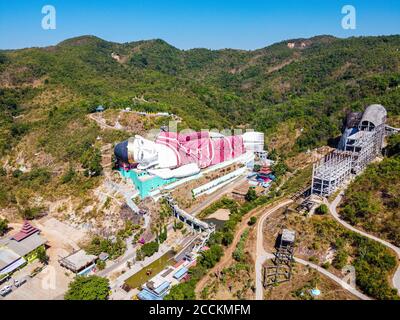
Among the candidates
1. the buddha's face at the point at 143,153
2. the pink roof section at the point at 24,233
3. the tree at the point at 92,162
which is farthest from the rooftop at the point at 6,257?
the buddha's face at the point at 143,153

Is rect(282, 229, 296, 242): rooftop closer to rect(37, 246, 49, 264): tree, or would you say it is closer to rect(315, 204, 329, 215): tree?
rect(315, 204, 329, 215): tree

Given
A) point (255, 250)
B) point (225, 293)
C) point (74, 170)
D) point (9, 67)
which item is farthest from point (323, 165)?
point (9, 67)

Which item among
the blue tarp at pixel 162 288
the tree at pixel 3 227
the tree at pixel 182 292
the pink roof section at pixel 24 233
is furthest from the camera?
the tree at pixel 3 227

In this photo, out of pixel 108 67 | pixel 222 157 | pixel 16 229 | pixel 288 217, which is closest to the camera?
pixel 288 217

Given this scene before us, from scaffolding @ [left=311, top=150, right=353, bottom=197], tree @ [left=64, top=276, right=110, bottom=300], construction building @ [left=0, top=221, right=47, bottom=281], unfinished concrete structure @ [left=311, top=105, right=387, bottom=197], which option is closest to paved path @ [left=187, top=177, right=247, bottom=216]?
unfinished concrete structure @ [left=311, top=105, right=387, bottom=197]

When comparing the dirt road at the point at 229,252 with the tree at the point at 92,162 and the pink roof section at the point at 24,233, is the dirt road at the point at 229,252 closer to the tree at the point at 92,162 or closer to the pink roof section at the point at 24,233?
the pink roof section at the point at 24,233

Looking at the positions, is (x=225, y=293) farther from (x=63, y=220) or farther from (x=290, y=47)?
(x=290, y=47)

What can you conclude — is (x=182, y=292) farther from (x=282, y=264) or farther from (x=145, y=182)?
(x=145, y=182)

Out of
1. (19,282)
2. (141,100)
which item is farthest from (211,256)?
(141,100)
